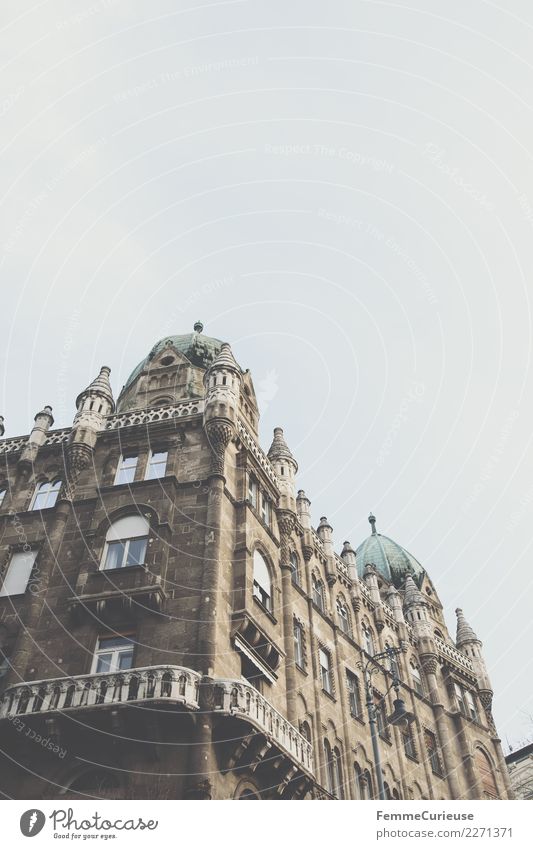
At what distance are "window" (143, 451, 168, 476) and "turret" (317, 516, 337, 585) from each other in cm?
1400

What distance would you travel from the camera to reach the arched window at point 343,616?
43031mm

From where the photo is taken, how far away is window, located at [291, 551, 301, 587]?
1480 inches

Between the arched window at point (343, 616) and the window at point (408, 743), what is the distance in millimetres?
7398

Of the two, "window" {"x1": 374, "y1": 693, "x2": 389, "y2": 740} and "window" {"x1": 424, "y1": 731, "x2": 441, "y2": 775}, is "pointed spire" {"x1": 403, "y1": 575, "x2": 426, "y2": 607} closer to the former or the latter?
"window" {"x1": 424, "y1": 731, "x2": 441, "y2": 775}

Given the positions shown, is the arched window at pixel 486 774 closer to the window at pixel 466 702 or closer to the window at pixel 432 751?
the window at pixel 466 702

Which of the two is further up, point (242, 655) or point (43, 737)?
point (242, 655)

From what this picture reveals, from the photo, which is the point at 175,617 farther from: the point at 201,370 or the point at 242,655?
the point at 201,370

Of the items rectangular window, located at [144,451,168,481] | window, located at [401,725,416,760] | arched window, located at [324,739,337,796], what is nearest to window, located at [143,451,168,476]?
rectangular window, located at [144,451,168,481]

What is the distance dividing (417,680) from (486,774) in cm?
739

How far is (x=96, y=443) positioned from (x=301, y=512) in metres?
13.3
